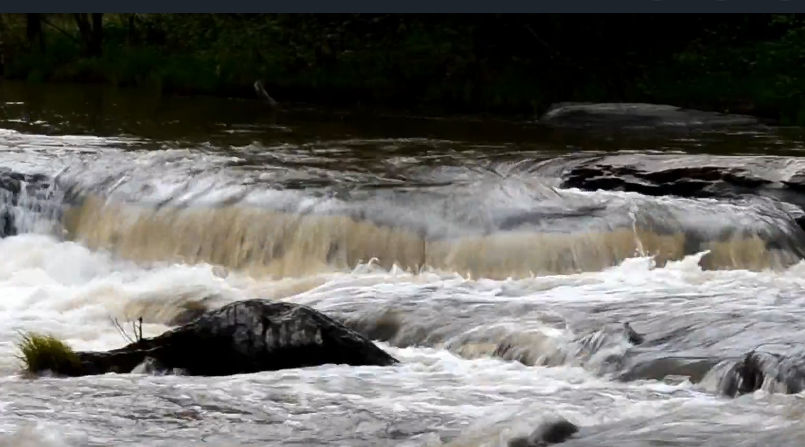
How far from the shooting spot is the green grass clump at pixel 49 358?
783 centimetres

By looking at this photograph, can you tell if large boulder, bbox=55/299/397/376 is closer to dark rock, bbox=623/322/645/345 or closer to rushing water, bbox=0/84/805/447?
rushing water, bbox=0/84/805/447

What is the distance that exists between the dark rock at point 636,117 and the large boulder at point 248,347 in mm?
11499

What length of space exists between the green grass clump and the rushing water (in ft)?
0.66

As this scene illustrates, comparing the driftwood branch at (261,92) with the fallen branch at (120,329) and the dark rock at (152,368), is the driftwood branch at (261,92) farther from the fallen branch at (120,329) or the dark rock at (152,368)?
the dark rock at (152,368)

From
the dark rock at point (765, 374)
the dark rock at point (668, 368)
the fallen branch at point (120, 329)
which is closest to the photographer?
the dark rock at point (765, 374)

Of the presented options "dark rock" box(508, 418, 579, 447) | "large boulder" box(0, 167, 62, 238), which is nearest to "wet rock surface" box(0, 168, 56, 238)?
"large boulder" box(0, 167, 62, 238)

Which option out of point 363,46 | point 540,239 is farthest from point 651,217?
point 363,46

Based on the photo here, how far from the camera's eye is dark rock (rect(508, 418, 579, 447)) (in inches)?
235

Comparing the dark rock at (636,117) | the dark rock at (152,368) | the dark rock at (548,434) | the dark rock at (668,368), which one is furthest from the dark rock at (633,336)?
the dark rock at (636,117)

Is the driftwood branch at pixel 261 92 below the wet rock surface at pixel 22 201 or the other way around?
the other way around

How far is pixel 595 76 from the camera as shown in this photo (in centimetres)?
2212

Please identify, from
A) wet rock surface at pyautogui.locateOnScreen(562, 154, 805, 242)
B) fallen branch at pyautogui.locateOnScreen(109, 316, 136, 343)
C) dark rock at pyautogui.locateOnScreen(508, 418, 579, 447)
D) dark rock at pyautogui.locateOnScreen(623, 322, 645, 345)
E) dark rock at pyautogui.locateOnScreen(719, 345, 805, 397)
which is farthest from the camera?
wet rock surface at pyautogui.locateOnScreen(562, 154, 805, 242)

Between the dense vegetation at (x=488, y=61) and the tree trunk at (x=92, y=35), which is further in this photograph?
the tree trunk at (x=92, y=35)

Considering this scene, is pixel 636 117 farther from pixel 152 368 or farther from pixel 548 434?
pixel 548 434
